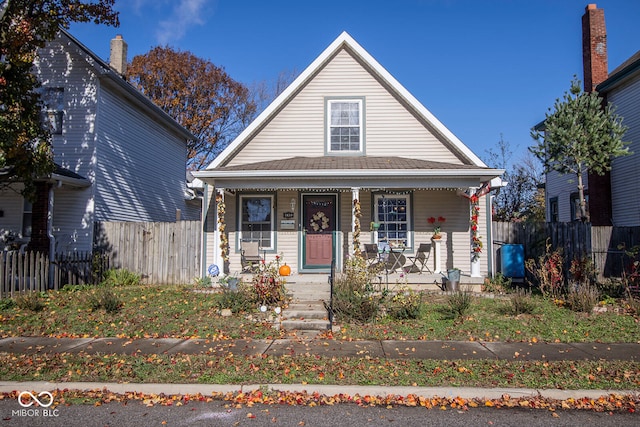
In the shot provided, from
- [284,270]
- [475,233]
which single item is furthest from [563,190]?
[284,270]

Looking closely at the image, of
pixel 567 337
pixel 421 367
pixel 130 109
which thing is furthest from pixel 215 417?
pixel 130 109

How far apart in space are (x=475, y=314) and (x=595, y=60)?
13487mm

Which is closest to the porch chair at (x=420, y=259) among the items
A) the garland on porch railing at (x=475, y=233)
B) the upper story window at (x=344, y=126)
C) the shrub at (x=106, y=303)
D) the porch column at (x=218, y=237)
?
the garland on porch railing at (x=475, y=233)

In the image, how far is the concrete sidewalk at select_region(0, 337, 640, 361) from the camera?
6.53 metres

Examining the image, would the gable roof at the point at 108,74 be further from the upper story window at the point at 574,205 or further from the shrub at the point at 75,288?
the upper story window at the point at 574,205

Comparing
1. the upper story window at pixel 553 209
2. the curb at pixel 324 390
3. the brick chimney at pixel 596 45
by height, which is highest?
the brick chimney at pixel 596 45

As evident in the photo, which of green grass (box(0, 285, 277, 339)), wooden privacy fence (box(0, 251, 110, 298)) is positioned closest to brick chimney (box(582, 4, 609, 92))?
green grass (box(0, 285, 277, 339))

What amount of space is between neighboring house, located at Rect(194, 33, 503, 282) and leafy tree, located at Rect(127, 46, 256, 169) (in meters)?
17.1

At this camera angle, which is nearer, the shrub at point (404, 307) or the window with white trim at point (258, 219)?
the shrub at point (404, 307)

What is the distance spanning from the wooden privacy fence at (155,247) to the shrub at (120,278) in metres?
0.26

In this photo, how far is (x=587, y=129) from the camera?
49.4ft

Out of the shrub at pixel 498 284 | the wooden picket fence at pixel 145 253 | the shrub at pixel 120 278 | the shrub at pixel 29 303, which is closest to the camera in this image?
the shrub at pixel 29 303

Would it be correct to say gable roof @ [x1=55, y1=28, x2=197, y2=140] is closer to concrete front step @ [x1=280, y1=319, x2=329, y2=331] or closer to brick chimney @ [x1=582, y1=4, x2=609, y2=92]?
concrete front step @ [x1=280, y1=319, x2=329, y2=331]

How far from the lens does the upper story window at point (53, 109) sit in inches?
568
